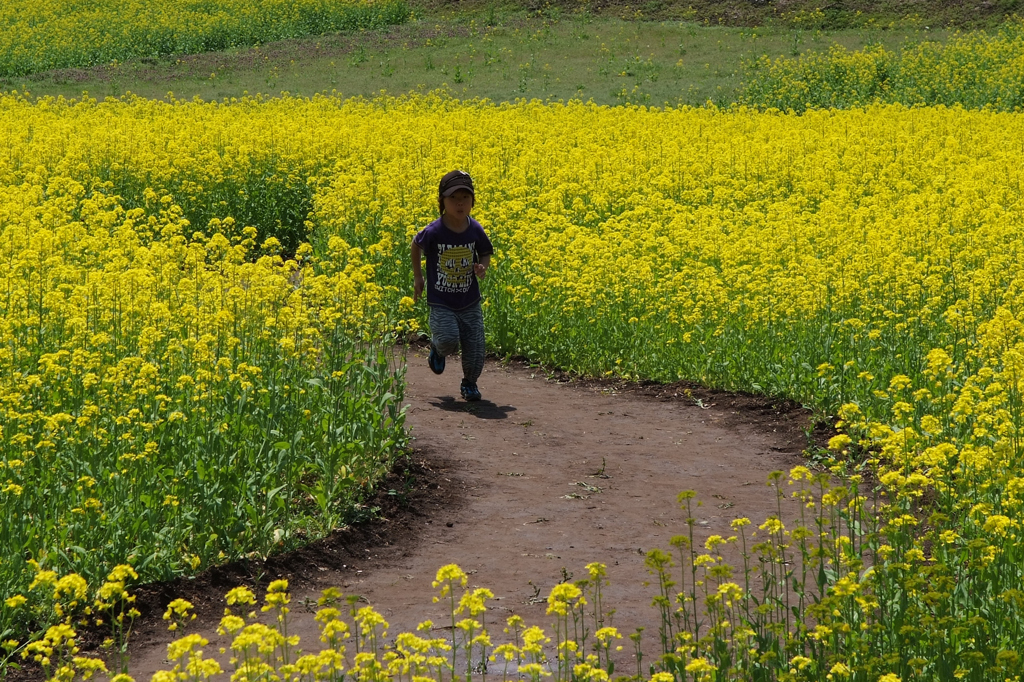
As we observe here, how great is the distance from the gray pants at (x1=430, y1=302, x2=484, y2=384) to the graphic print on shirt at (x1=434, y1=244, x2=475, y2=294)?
7.8 inches

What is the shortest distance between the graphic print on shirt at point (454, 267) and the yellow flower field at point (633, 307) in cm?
46

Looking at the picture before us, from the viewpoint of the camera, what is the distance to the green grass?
116 ft

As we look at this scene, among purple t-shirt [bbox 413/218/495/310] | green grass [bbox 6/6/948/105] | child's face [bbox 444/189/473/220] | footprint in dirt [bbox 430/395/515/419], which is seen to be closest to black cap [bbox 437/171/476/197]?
child's face [bbox 444/189/473/220]

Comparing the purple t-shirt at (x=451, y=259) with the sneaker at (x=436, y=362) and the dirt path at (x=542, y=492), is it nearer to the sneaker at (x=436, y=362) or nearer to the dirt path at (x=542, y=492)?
the sneaker at (x=436, y=362)

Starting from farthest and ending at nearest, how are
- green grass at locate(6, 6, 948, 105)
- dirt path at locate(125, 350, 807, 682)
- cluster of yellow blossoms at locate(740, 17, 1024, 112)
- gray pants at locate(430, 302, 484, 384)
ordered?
green grass at locate(6, 6, 948, 105)
cluster of yellow blossoms at locate(740, 17, 1024, 112)
gray pants at locate(430, 302, 484, 384)
dirt path at locate(125, 350, 807, 682)

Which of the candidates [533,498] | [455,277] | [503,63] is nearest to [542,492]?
[533,498]

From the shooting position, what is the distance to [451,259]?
33.2 feet

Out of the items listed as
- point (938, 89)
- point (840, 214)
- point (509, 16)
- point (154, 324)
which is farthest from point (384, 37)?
point (154, 324)

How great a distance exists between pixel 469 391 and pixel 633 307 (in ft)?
7.63

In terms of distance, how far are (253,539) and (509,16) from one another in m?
45.2

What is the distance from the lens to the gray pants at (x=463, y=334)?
1023cm

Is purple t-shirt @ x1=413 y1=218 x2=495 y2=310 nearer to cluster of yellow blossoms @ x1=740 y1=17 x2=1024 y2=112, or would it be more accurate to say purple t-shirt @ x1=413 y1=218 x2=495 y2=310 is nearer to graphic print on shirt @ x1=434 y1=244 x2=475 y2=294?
graphic print on shirt @ x1=434 y1=244 x2=475 y2=294

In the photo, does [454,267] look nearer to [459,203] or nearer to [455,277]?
Result: [455,277]

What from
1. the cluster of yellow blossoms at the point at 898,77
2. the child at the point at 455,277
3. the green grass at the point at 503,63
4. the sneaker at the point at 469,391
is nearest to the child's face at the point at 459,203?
the child at the point at 455,277
